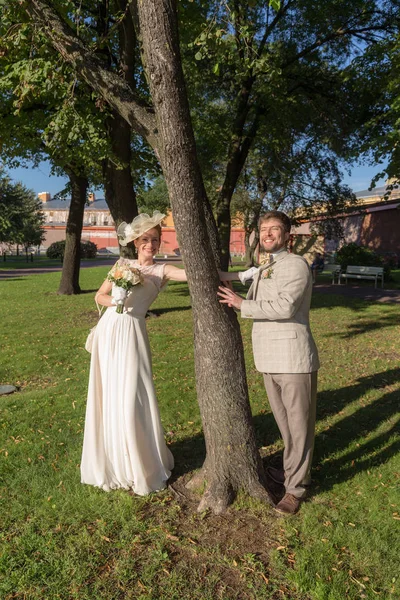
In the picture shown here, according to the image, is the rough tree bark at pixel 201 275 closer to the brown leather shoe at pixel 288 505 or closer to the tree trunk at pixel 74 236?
the brown leather shoe at pixel 288 505

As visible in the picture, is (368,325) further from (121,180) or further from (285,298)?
(285,298)

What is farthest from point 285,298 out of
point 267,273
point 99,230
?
point 99,230

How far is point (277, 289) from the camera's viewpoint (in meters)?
3.28

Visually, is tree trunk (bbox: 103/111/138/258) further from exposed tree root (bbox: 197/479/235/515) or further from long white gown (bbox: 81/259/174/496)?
exposed tree root (bbox: 197/479/235/515)

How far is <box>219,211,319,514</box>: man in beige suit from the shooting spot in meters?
3.21

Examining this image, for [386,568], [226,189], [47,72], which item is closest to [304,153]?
[226,189]

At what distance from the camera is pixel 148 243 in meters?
3.81

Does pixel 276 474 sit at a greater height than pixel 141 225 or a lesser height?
lesser

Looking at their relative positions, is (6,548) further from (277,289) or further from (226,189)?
(226,189)

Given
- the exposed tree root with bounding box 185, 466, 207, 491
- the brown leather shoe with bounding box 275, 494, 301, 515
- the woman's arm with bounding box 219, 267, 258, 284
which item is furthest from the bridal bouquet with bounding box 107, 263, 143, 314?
the brown leather shoe with bounding box 275, 494, 301, 515

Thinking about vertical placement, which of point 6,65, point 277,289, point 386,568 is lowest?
point 386,568

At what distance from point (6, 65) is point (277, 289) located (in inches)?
365

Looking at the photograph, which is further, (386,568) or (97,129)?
(97,129)

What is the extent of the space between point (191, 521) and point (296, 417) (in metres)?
1.05
